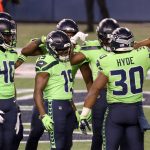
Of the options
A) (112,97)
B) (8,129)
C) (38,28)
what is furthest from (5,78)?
(38,28)

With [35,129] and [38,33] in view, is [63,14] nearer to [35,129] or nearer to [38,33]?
[38,33]

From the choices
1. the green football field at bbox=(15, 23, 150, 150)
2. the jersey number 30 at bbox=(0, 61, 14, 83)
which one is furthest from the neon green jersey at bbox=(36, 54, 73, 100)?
the green football field at bbox=(15, 23, 150, 150)

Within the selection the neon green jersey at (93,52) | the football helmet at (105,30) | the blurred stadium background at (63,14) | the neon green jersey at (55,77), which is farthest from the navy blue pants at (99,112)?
the blurred stadium background at (63,14)

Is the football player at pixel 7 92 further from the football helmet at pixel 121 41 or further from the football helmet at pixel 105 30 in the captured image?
the football helmet at pixel 121 41

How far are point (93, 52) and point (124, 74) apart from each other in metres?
1.31

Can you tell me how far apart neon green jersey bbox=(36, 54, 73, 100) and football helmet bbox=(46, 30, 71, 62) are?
6cm

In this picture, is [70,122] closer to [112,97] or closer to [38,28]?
[112,97]

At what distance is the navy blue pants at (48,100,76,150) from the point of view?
872cm

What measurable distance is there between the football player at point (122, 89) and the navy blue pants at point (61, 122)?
0.32 metres

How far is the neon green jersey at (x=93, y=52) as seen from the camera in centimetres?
966

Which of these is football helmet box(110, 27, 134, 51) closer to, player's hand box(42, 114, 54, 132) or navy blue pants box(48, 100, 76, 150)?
navy blue pants box(48, 100, 76, 150)

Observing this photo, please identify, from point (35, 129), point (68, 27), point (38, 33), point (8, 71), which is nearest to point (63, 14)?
point (38, 33)

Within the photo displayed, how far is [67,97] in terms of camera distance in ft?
29.2

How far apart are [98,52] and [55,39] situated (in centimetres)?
96
